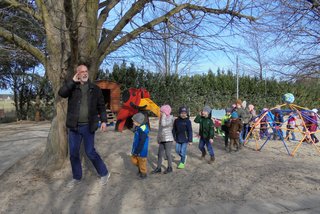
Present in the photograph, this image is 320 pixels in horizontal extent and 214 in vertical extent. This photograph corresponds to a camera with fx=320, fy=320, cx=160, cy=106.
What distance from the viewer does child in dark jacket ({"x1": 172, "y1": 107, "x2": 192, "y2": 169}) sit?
6.72 metres

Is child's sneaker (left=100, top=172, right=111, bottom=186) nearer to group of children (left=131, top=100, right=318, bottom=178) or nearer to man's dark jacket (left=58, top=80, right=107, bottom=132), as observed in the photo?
group of children (left=131, top=100, right=318, bottom=178)

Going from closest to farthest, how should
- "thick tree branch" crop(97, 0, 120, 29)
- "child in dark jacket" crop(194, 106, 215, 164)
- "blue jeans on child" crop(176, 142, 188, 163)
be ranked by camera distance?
"blue jeans on child" crop(176, 142, 188, 163)
"thick tree branch" crop(97, 0, 120, 29)
"child in dark jacket" crop(194, 106, 215, 164)

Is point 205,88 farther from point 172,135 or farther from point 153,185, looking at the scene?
point 153,185

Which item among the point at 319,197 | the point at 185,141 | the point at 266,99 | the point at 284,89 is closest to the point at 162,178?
the point at 185,141

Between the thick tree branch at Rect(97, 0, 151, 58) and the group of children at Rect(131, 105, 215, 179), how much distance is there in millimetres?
1485

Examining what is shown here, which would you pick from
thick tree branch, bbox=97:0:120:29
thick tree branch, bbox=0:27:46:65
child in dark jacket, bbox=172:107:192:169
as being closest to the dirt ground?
child in dark jacket, bbox=172:107:192:169

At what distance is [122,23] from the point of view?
636 cm

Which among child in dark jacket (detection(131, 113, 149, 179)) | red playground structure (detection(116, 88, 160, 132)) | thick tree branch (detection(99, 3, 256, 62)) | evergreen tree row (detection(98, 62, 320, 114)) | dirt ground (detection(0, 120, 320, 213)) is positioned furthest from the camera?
evergreen tree row (detection(98, 62, 320, 114))

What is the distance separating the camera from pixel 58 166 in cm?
610

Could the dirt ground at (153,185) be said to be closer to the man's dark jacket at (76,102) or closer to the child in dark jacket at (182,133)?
the child in dark jacket at (182,133)

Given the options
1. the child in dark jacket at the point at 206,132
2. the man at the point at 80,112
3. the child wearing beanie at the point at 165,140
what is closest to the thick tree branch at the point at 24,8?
the man at the point at 80,112

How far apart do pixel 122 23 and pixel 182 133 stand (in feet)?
8.43

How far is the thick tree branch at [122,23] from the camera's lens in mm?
6160

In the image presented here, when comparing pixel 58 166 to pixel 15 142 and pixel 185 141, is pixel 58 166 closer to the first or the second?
pixel 185 141
